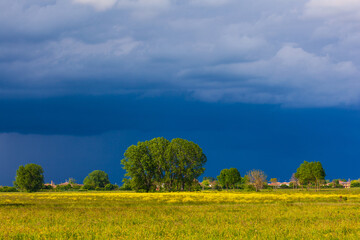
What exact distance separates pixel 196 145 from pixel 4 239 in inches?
4021

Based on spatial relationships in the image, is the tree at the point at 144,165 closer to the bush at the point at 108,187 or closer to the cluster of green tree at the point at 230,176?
the cluster of green tree at the point at 230,176

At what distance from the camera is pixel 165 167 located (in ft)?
381

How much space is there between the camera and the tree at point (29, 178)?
13588 centimetres

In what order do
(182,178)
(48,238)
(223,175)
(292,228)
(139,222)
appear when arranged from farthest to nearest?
(223,175) < (182,178) < (139,222) < (292,228) < (48,238)

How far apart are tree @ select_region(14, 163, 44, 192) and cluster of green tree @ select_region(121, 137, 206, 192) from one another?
134 feet

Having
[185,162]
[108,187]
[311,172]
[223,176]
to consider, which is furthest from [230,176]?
[108,187]

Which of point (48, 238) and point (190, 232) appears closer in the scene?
point (48, 238)

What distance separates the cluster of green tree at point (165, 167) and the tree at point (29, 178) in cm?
4096

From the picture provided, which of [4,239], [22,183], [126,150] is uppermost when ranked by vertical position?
[126,150]

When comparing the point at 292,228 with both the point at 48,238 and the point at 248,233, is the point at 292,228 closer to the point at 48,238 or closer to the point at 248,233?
the point at 248,233

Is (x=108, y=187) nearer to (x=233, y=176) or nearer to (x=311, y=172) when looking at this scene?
(x=233, y=176)

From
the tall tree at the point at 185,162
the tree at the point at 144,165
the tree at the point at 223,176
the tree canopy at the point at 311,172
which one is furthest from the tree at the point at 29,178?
the tree canopy at the point at 311,172

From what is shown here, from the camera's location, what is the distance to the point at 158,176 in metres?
117

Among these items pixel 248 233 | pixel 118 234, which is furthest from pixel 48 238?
pixel 248 233
